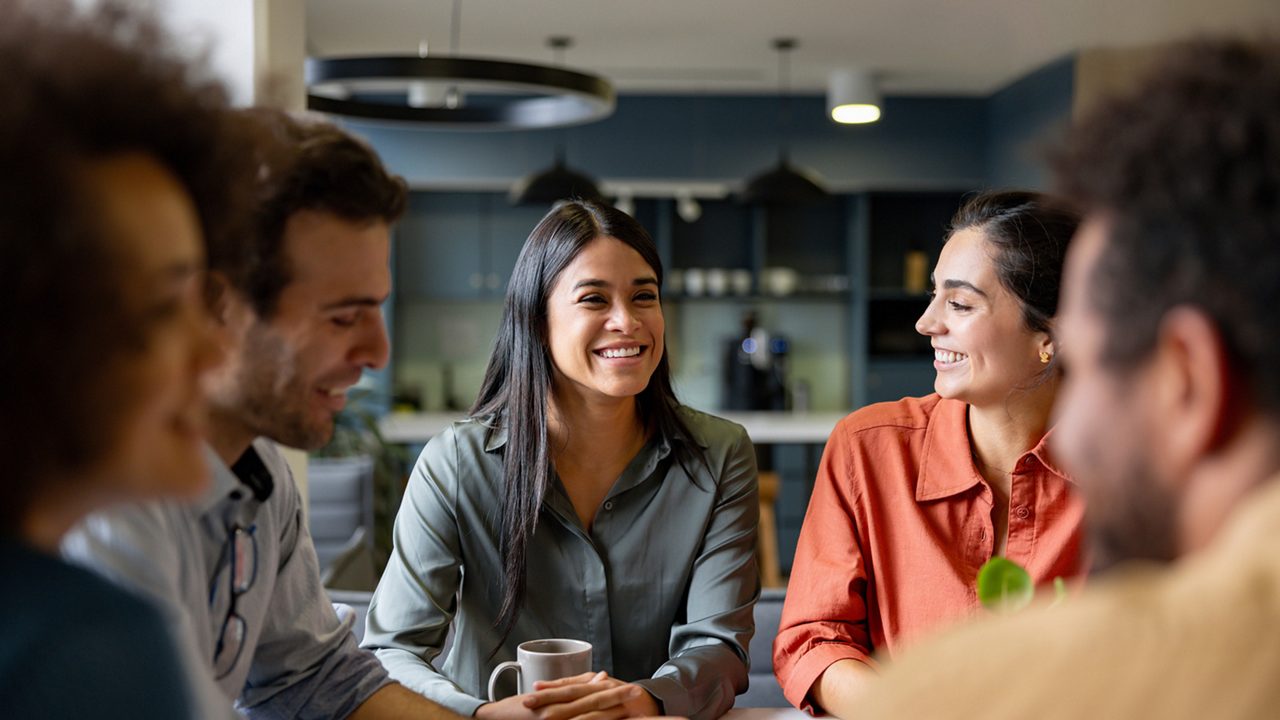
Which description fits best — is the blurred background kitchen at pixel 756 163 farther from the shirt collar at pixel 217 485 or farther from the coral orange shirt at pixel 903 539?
the shirt collar at pixel 217 485

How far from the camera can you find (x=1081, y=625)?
0.57 metres

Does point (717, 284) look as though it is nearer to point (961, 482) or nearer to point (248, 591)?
point (961, 482)

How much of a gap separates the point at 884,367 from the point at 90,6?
684 cm

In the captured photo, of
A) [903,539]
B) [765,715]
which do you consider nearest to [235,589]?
[765,715]

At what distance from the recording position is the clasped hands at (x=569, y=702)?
4.75 ft

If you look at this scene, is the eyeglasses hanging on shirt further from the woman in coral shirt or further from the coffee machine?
the coffee machine

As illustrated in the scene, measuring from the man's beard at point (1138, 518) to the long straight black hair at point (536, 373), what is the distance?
1.28m

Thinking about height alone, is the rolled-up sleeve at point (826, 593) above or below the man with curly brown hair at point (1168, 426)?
below

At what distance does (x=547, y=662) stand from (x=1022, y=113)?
612cm

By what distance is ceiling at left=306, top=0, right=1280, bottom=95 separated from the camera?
5.32m

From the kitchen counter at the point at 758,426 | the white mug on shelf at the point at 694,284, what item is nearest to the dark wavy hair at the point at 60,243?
the kitchen counter at the point at 758,426

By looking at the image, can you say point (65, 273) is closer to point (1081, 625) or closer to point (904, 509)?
point (1081, 625)

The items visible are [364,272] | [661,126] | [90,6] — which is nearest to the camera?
[90,6]

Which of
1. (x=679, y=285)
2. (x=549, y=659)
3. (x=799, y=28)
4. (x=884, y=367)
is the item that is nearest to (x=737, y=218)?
(x=679, y=285)
